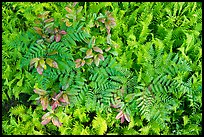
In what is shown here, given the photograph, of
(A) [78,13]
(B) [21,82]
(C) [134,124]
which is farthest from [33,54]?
(C) [134,124]

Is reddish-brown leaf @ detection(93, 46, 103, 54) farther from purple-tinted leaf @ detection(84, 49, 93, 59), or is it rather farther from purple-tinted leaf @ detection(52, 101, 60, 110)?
purple-tinted leaf @ detection(52, 101, 60, 110)

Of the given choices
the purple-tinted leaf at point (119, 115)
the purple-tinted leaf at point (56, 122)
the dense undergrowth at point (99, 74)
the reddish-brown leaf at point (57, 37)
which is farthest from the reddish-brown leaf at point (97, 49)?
the purple-tinted leaf at point (56, 122)

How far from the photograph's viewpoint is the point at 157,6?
357cm

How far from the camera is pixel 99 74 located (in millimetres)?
3162

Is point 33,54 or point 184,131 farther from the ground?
point 33,54

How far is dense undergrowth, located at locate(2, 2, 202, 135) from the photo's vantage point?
312cm

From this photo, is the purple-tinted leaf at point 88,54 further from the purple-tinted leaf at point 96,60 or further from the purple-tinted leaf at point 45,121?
the purple-tinted leaf at point 45,121

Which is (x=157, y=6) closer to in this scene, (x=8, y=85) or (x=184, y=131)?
(x=184, y=131)

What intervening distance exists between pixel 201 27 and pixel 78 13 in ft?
4.31

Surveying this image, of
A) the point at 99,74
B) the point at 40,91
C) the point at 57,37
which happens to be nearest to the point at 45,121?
the point at 40,91

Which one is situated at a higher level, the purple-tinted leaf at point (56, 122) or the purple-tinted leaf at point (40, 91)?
the purple-tinted leaf at point (40, 91)

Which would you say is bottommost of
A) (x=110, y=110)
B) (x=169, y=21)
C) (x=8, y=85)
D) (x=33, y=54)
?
(x=110, y=110)

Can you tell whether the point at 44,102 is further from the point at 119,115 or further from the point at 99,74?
the point at 119,115

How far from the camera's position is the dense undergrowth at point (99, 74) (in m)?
3.12
